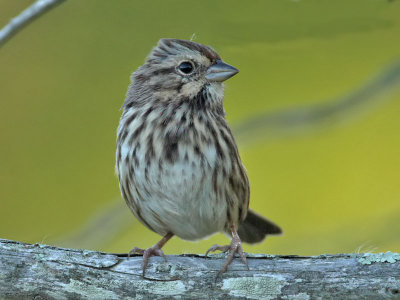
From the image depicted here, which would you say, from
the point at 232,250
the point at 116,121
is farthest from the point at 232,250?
the point at 116,121

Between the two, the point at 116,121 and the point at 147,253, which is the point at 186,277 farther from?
the point at 116,121

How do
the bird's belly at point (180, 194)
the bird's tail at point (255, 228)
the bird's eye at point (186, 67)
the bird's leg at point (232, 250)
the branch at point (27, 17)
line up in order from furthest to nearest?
the bird's tail at point (255, 228), the bird's eye at point (186, 67), the bird's belly at point (180, 194), the bird's leg at point (232, 250), the branch at point (27, 17)

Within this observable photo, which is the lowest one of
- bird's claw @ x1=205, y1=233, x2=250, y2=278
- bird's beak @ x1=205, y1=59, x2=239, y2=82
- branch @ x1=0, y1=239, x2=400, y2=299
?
branch @ x1=0, y1=239, x2=400, y2=299

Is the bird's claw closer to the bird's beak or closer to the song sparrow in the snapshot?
the song sparrow

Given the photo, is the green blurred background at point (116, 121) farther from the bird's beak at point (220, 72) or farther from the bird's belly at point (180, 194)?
the bird's belly at point (180, 194)

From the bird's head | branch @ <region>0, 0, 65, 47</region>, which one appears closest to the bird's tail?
the bird's head

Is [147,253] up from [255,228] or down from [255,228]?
down

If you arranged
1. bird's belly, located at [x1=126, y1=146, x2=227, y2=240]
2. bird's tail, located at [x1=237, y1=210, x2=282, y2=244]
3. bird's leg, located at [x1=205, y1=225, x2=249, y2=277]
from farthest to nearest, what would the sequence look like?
bird's tail, located at [x1=237, y1=210, x2=282, y2=244] < bird's belly, located at [x1=126, y1=146, x2=227, y2=240] < bird's leg, located at [x1=205, y1=225, x2=249, y2=277]

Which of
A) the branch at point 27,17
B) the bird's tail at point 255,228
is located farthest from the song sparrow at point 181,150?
the branch at point 27,17
